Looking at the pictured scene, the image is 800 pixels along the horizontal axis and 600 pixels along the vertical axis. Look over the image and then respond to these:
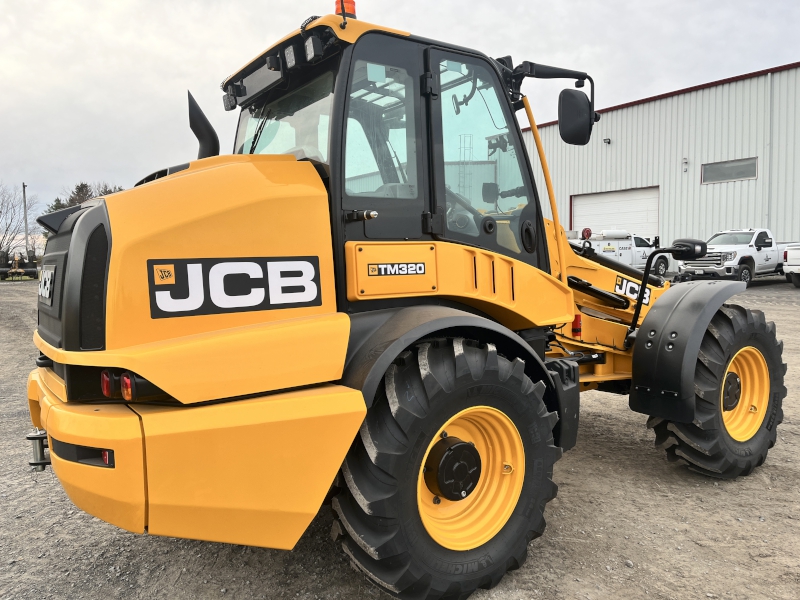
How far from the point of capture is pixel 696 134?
22.5 meters

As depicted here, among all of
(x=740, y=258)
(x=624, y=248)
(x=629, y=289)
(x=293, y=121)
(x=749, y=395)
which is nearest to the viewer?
(x=293, y=121)

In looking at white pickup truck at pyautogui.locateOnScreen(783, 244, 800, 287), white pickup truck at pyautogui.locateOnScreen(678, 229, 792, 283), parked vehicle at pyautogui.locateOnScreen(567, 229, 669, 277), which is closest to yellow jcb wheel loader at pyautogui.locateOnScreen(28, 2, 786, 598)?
white pickup truck at pyautogui.locateOnScreen(678, 229, 792, 283)

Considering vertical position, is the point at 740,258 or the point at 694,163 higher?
the point at 694,163

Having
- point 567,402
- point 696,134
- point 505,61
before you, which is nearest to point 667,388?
point 567,402

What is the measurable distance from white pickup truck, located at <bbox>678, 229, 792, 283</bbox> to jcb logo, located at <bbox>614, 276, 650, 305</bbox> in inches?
579

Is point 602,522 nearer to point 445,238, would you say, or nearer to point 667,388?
point 667,388

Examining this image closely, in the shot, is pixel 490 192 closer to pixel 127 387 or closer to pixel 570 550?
pixel 570 550

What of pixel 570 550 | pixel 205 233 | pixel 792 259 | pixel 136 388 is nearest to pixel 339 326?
pixel 205 233

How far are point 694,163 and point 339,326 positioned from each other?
Answer: 23.7 metres

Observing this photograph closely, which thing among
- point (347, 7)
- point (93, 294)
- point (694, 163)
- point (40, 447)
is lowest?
point (40, 447)

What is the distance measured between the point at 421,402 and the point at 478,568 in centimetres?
82

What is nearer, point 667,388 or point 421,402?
point 421,402

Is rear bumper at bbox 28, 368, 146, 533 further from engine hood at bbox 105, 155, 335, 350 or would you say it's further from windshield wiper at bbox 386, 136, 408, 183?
windshield wiper at bbox 386, 136, 408, 183

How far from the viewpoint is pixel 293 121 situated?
313cm
